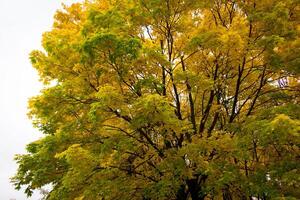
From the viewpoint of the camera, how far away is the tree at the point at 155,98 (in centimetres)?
955

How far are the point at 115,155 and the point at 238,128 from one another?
4.05 metres

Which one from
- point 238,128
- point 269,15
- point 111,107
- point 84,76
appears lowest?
point 238,128

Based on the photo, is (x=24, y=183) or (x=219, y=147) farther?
(x=24, y=183)

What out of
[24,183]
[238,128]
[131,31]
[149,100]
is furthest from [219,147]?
[24,183]

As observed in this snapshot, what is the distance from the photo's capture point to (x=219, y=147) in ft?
33.0

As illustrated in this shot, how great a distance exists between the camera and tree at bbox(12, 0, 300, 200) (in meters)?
9.55

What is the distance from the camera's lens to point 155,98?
28.6 ft

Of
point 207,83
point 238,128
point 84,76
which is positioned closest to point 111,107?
point 84,76

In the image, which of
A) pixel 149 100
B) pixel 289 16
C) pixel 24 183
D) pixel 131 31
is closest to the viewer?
pixel 149 100

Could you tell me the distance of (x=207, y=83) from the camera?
415 inches

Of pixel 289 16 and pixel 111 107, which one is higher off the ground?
pixel 289 16

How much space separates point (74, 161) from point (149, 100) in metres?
2.81

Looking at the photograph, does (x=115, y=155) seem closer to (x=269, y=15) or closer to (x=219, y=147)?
(x=219, y=147)

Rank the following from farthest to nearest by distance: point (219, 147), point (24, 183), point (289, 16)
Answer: point (24, 183), point (289, 16), point (219, 147)
